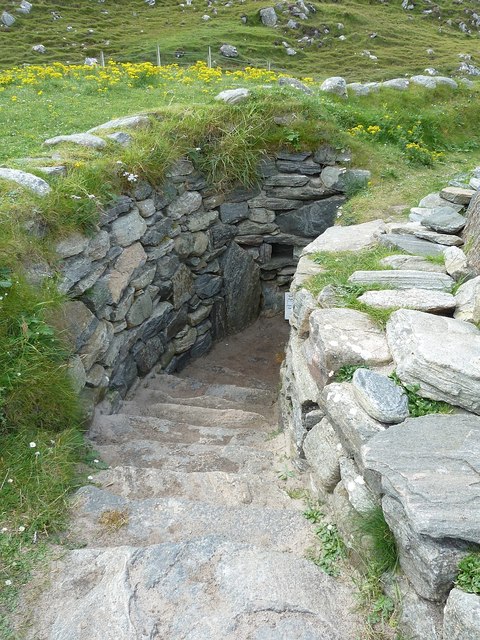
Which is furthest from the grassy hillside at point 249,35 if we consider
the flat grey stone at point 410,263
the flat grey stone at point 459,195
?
the flat grey stone at point 410,263

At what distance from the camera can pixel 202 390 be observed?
7.71 meters

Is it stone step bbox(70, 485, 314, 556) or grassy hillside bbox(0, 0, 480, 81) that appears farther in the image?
grassy hillside bbox(0, 0, 480, 81)

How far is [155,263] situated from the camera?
743 cm

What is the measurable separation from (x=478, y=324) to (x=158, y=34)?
2957 cm

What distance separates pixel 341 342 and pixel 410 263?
1595 millimetres

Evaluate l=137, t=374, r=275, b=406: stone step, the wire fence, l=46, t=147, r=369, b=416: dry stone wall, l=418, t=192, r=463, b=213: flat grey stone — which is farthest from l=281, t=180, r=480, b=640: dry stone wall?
the wire fence

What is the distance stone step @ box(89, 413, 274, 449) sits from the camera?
547 cm

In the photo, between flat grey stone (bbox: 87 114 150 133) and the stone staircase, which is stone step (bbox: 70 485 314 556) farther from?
flat grey stone (bbox: 87 114 150 133)

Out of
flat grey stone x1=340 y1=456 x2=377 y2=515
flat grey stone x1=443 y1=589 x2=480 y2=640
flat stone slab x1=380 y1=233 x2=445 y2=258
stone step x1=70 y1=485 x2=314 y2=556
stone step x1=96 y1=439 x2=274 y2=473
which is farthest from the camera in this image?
flat stone slab x1=380 y1=233 x2=445 y2=258

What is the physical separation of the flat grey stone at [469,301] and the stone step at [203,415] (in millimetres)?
2522

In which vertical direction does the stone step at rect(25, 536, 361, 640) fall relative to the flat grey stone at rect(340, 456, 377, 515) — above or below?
below

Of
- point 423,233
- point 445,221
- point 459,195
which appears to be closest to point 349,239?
point 423,233

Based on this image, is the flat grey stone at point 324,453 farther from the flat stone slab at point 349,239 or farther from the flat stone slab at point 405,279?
the flat stone slab at point 349,239

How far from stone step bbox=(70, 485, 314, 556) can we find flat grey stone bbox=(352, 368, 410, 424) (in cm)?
88
